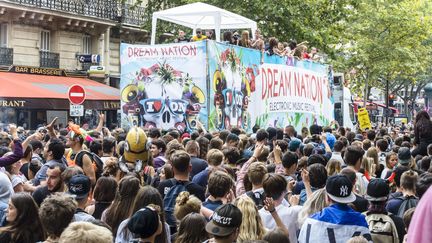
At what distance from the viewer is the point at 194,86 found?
1630cm

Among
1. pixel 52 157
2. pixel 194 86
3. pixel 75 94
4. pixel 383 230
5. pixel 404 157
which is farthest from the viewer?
pixel 75 94

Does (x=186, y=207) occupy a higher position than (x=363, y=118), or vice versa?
(x=363, y=118)

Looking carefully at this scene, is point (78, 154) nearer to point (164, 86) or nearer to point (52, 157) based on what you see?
point (52, 157)

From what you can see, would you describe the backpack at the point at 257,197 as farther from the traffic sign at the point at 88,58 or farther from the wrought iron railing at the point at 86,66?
the wrought iron railing at the point at 86,66

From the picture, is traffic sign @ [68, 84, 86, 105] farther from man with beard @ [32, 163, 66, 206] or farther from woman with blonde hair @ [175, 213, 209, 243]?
woman with blonde hair @ [175, 213, 209, 243]

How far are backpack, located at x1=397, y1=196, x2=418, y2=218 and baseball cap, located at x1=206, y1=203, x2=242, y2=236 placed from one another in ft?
8.67

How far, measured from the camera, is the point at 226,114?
16.9 m

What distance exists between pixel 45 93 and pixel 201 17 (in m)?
8.47

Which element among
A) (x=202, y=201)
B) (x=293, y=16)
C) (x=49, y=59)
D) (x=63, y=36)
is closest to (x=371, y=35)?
(x=293, y=16)

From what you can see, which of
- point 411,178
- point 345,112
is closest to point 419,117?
point 411,178

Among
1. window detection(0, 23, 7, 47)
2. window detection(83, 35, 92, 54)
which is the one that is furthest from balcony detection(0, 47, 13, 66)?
window detection(83, 35, 92, 54)

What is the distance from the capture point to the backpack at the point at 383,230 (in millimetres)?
6227

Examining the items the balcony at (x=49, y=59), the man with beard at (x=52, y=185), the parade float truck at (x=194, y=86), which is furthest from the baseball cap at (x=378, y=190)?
the balcony at (x=49, y=59)

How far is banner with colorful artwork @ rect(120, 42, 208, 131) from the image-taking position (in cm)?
1627
